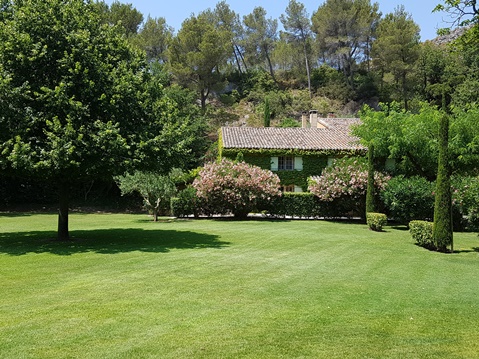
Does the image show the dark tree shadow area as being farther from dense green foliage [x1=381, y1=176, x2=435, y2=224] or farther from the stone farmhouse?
the stone farmhouse

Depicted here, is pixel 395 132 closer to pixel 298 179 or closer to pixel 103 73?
pixel 298 179

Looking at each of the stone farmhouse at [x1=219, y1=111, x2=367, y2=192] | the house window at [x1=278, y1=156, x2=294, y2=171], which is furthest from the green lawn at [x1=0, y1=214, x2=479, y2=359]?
the house window at [x1=278, y1=156, x2=294, y2=171]

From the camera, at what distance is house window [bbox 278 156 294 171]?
114 feet

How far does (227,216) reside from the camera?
100 feet

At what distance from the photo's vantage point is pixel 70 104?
44.5 feet

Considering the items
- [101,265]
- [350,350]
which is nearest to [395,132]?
[101,265]

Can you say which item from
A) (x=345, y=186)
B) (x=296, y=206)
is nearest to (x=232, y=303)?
(x=345, y=186)

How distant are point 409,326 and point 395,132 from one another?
24.0 m

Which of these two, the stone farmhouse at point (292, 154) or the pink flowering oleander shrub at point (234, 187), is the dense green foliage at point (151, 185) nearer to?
the pink flowering oleander shrub at point (234, 187)

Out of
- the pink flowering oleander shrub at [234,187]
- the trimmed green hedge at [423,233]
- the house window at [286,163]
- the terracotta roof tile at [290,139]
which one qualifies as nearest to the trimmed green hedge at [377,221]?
the trimmed green hedge at [423,233]

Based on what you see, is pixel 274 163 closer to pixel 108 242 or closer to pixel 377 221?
pixel 377 221

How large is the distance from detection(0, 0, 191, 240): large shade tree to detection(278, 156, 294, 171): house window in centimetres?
1914

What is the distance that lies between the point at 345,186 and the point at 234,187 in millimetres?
7082

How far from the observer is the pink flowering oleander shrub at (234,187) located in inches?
1108
